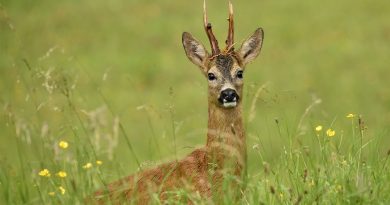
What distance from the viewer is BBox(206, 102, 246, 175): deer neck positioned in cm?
665

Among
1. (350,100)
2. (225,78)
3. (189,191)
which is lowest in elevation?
(350,100)

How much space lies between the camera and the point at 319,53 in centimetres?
1916

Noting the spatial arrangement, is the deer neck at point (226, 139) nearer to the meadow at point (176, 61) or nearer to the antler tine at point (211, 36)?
the antler tine at point (211, 36)

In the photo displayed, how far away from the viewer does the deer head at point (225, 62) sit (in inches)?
279

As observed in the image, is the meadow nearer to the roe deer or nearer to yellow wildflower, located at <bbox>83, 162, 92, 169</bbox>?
the roe deer

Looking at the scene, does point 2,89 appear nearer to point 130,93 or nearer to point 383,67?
point 130,93

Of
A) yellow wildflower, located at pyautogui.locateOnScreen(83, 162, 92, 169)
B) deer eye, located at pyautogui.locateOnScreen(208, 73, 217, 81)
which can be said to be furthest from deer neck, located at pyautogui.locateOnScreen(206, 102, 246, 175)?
yellow wildflower, located at pyautogui.locateOnScreen(83, 162, 92, 169)

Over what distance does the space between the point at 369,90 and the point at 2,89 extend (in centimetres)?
618

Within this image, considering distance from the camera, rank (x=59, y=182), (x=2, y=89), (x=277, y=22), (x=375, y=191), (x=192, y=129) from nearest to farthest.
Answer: (x=375, y=191) → (x=59, y=182) → (x=192, y=129) → (x=2, y=89) → (x=277, y=22)

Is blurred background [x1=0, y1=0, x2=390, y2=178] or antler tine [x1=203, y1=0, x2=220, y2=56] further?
blurred background [x1=0, y1=0, x2=390, y2=178]

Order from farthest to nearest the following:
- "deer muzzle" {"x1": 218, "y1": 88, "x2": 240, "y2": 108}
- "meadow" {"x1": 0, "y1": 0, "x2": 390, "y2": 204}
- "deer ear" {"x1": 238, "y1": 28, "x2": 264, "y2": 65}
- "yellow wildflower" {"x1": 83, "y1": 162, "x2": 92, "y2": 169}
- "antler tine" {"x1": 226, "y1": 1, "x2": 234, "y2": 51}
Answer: "meadow" {"x1": 0, "y1": 0, "x2": 390, "y2": 204}, "deer ear" {"x1": 238, "y1": 28, "x2": 264, "y2": 65}, "antler tine" {"x1": 226, "y1": 1, "x2": 234, "y2": 51}, "deer muzzle" {"x1": 218, "y1": 88, "x2": 240, "y2": 108}, "yellow wildflower" {"x1": 83, "y1": 162, "x2": 92, "y2": 169}

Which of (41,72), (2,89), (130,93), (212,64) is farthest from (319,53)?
(41,72)

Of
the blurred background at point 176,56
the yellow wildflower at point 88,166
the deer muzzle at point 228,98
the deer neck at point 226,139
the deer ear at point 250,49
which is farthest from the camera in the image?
the blurred background at point 176,56

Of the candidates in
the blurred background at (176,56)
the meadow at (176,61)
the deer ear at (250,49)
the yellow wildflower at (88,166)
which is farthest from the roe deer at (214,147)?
the blurred background at (176,56)
